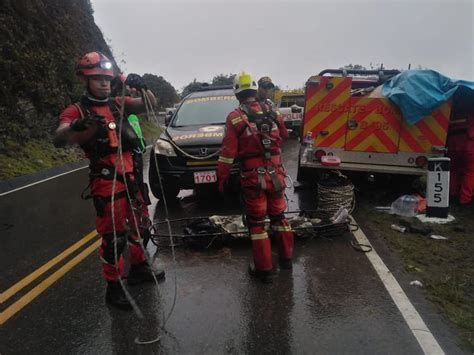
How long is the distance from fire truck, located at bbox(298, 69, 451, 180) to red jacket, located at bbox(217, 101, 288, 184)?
2740 mm

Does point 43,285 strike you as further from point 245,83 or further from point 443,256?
point 443,256

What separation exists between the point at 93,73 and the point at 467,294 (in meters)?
3.85

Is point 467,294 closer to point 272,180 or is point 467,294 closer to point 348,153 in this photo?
point 272,180

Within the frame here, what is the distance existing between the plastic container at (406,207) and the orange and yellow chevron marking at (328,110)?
1295 mm

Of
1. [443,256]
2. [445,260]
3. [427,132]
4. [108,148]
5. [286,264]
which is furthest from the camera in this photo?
[427,132]

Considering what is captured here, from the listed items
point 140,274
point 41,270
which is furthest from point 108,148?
point 41,270

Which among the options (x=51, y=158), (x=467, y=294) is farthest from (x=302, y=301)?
(x=51, y=158)

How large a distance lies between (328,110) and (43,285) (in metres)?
4.84

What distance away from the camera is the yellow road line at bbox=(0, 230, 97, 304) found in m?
4.06

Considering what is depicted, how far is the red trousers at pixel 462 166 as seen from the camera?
662 cm

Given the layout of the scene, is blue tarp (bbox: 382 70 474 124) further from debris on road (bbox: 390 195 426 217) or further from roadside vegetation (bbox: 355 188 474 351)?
roadside vegetation (bbox: 355 188 474 351)

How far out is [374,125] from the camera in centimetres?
662

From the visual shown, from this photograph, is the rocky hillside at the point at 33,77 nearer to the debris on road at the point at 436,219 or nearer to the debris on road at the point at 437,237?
the debris on road at the point at 436,219

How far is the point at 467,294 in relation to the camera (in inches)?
148
